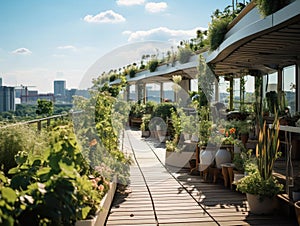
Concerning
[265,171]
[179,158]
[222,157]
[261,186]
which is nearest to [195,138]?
[179,158]

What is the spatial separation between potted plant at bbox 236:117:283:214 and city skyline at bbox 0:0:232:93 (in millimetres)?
4858

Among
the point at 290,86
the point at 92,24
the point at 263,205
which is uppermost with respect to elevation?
the point at 92,24

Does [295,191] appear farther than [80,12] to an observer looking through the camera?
No

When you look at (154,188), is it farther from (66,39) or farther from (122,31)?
(66,39)

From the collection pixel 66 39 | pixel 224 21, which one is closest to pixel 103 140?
pixel 224 21

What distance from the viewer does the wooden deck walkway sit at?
4205 mm

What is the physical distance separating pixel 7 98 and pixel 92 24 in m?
3.45

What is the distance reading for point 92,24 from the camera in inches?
431

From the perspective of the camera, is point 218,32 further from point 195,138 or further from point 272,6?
point 272,6

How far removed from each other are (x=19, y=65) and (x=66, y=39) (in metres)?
9.12

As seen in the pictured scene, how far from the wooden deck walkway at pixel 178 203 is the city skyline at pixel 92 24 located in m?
3.61

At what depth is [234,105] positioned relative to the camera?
1370 centimetres

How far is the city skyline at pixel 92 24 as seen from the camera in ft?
31.7

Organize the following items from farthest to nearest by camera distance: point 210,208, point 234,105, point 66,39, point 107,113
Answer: point 234,105 → point 66,39 → point 107,113 → point 210,208
